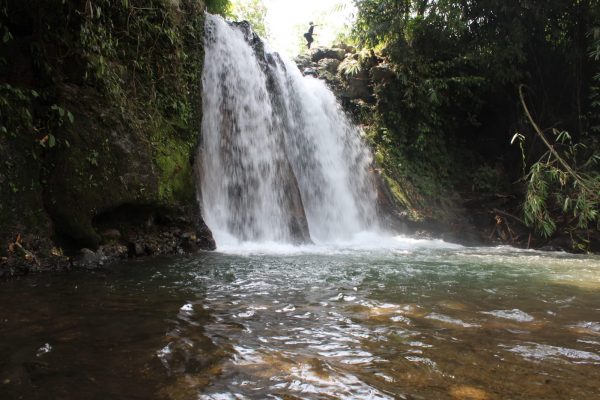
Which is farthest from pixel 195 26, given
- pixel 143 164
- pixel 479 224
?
pixel 479 224

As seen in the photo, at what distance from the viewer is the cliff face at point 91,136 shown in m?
4.43

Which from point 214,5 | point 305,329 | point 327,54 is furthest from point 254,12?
point 305,329

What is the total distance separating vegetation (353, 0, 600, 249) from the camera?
10.5 meters

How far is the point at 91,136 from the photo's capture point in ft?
16.6

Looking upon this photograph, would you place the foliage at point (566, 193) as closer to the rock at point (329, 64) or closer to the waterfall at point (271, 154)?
the waterfall at point (271, 154)

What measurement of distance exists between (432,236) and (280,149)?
14.2 feet

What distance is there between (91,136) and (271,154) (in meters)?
3.77

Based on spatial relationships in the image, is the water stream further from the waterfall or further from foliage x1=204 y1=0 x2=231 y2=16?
foliage x1=204 y1=0 x2=231 y2=16

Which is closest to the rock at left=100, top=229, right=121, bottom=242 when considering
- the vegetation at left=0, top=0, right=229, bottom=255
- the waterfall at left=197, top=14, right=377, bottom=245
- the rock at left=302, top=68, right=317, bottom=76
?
the vegetation at left=0, top=0, right=229, bottom=255

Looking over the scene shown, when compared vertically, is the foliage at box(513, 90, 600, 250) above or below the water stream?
above

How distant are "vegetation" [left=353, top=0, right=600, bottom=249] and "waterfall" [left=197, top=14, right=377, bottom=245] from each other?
4.88ft

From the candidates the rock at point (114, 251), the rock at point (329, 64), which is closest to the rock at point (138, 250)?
the rock at point (114, 251)

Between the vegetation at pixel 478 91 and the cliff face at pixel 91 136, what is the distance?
255 inches

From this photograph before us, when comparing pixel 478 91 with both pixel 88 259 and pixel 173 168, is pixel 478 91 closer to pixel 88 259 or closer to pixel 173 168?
pixel 173 168
